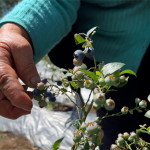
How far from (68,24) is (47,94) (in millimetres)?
536

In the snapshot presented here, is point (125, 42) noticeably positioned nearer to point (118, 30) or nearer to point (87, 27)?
point (118, 30)

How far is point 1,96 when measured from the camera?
58 centimetres

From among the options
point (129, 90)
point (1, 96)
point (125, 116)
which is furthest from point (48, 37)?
point (125, 116)

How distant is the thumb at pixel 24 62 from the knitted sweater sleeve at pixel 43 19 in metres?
0.13

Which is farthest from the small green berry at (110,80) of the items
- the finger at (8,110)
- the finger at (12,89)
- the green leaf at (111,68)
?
the finger at (8,110)

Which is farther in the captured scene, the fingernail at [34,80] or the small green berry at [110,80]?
the fingernail at [34,80]

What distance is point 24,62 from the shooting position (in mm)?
583

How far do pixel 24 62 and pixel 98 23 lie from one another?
2.25 feet

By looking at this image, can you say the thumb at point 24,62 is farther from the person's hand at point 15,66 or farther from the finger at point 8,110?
the finger at point 8,110

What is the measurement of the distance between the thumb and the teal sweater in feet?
0.45

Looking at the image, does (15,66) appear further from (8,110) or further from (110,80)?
(110,80)

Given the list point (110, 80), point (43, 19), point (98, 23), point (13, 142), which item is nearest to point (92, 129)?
point (110, 80)

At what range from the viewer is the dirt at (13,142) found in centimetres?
162

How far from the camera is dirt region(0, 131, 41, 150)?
5.33 feet
